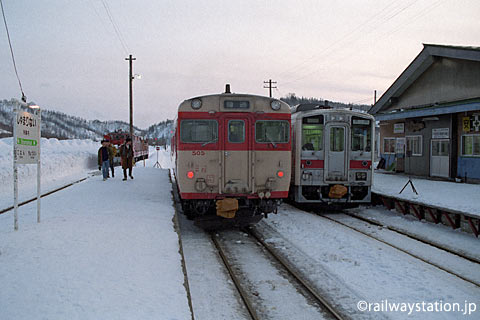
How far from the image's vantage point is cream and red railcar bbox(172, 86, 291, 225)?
29.8ft

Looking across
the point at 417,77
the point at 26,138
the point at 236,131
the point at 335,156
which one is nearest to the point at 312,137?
the point at 335,156

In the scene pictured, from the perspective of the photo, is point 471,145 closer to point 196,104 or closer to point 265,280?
point 196,104

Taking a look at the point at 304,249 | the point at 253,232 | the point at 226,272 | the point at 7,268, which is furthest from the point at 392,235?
the point at 7,268

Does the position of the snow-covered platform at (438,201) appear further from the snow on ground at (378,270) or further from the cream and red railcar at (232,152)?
the cream and red railcar at (232,152)

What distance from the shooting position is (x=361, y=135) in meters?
12.5

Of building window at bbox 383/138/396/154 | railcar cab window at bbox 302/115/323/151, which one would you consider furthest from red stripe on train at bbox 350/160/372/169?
building window at bbox 383/138/396/154

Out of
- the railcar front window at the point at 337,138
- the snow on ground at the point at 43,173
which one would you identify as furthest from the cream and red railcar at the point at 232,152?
the snow on ground at the point at 43,173

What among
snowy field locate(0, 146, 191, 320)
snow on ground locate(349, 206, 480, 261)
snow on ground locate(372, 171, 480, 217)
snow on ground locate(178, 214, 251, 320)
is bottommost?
snow on ground locate(178, 214, 251, 320)

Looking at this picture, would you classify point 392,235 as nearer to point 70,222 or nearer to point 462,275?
point 462,275

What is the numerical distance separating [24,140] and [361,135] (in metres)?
9.50

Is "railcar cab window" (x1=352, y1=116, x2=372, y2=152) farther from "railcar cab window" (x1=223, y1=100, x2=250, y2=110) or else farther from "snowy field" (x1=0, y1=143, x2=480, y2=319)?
"railcar cab window" (x1=223, y1=100, x2=250, y2=110)

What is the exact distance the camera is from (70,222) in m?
7.90

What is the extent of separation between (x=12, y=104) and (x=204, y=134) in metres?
3.95

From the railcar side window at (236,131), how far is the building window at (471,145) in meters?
11.6
